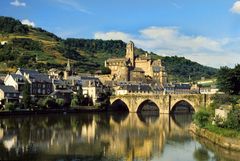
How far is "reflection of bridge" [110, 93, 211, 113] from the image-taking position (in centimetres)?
7950

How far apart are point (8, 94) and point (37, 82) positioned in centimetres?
979

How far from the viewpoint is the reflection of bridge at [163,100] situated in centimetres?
7950

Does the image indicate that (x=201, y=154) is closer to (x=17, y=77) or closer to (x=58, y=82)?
(x=17, y=77)

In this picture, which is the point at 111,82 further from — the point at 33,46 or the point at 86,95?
the point at 33,46

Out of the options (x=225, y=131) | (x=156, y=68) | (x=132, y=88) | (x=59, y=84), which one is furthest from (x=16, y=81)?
(x=156, y=68)

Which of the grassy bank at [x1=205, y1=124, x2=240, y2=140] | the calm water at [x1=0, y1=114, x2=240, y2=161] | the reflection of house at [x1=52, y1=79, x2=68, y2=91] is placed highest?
the reflection of house at [x1=52, y1=79, x2=68, y2=91]

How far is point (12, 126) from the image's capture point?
56.3m

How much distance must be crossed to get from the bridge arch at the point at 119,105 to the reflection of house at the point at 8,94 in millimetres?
23364

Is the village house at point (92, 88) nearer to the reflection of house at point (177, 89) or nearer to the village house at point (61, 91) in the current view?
the village house at point (61, 91)

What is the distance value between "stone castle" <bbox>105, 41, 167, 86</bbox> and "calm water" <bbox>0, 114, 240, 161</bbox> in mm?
60182

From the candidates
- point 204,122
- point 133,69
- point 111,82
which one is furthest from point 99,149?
point 133,69

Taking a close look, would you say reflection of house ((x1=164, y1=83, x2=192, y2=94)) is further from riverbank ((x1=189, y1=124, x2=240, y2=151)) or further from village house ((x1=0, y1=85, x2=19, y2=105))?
riverbank ((x1=189, y1=124, x2=240, y2=151))

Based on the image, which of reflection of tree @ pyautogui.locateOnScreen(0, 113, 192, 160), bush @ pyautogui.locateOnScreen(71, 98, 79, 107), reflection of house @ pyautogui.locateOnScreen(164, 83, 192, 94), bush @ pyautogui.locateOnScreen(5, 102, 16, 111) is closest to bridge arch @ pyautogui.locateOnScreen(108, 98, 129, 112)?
bush @ pyautogui.locateOnScreen(71, 98, 79, 107)

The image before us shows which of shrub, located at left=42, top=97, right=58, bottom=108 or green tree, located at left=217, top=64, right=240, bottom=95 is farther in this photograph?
shrub, located at left=42, top=97, right=58, bottom=108
